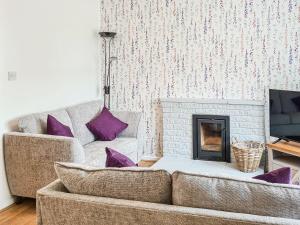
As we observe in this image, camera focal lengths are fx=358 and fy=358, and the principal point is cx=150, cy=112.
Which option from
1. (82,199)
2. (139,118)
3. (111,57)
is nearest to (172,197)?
(82,199)

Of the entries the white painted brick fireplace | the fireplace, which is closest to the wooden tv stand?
the white painted brick fireplace

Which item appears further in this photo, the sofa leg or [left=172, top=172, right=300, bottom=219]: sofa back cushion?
the sofa leg

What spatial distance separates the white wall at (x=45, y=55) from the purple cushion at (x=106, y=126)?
44cm

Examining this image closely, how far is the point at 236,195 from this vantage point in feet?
5.29

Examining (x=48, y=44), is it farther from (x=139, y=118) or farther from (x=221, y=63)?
(x=221, y=63)

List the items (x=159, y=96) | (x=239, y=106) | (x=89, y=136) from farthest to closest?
(x=159, y=96) → (x=239, y=106) → (x=89, y=136)

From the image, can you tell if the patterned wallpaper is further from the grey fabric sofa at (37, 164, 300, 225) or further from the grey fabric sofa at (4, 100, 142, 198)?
the grey fabric sofa at (37, 164, 300, 225)

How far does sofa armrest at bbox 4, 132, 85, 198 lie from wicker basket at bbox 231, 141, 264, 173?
2076mm

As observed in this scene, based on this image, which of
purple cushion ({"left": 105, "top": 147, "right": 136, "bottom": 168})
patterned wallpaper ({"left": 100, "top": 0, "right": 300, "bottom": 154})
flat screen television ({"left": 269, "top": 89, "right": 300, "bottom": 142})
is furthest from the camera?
patterned wallpaper ({"left": 100, "top": 0, "right": 300, "bottom": 154})

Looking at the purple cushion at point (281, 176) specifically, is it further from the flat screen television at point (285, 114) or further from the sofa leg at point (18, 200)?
the sofa leg at point (18, 200)

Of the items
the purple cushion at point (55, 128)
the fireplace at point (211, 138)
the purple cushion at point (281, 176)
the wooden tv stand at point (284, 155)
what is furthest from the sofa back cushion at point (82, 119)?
the purple cushion at point (281, 176)

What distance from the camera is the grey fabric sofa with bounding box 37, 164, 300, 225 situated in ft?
5.13

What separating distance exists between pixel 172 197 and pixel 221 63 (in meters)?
3.48

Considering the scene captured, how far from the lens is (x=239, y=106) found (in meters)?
4.83
